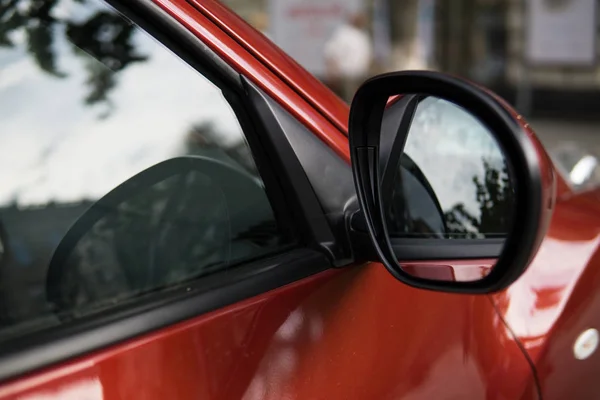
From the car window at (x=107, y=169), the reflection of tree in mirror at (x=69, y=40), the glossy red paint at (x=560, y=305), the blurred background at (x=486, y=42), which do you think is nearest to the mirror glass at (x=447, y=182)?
the glossy red paint at (x=560, y=305)

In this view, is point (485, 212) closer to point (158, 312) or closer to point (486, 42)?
point (158, 312)

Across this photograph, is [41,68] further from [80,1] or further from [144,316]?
[144,316]

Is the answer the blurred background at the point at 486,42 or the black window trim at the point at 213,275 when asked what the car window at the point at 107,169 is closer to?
the black window trim at the point at 213,275

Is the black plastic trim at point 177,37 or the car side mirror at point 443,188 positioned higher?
the black plastic trim at point 177,37

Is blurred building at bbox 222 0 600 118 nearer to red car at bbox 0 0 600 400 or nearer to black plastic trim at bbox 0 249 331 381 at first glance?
red car at bbox 0 0 600 400

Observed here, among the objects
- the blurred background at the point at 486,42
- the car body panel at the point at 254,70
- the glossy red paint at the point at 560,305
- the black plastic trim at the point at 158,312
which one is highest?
the blurred background at the point at 486,42

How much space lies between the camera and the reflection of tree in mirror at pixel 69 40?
1692mm

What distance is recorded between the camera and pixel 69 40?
1.76m

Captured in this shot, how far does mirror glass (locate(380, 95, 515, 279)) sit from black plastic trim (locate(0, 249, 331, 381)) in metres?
0.23

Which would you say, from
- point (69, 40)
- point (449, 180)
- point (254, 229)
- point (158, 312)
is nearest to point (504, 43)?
point (449, 180)

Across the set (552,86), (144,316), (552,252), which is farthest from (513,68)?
(144,316)

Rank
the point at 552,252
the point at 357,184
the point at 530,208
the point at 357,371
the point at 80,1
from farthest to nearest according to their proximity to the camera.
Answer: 1. the point at 552,252
2. the point at 80,1
3. the point at 357,371
4. the point at 357,184
5. the point at 530,208

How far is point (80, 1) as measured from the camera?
1639mm

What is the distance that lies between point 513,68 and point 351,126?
1276 cm
